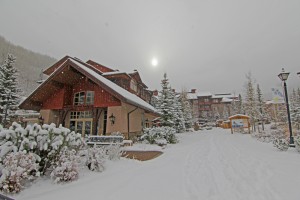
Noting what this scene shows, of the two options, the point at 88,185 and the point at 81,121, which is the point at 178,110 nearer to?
the point at 81,121

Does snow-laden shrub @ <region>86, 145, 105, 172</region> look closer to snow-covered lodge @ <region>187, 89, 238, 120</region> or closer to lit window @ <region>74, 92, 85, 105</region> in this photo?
lit window @ <region>74, 92, 85, 105</region>

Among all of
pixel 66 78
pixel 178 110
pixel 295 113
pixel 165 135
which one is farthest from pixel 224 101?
pixel 66 78

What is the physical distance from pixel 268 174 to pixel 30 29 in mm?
21974

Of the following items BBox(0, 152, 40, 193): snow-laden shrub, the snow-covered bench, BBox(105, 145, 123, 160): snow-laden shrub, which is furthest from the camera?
the snow-covered bench

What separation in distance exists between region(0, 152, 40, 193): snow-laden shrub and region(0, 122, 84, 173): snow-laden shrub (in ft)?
1.04

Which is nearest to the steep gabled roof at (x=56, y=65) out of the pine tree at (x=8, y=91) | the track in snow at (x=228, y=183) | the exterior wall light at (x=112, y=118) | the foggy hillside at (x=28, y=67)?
the pine tree at (x=8, y=91)

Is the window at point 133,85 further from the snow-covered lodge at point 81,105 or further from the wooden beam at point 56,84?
the wooden beam at point 56,84

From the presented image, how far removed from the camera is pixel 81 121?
14898mm

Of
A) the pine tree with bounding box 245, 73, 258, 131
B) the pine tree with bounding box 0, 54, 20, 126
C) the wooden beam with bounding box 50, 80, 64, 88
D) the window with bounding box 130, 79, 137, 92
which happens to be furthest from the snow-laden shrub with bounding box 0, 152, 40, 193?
the pine tree with bounding box 245, 73, 258, 131

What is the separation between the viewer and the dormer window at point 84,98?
14547 millimetres

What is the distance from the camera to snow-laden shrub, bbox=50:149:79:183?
4602 millimetres

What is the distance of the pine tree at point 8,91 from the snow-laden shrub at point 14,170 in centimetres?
1941

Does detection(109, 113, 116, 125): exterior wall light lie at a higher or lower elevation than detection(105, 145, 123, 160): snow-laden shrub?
higher

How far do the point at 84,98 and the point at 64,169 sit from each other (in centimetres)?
1080
